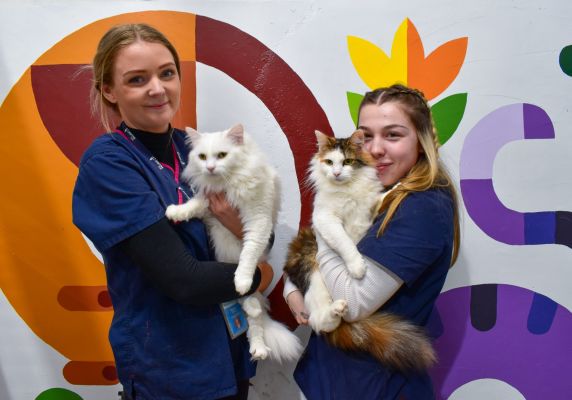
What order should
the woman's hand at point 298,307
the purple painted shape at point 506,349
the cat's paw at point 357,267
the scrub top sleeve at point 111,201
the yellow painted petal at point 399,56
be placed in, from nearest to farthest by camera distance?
1. the scrub top sleeve at point 111,201
2. the cat's paw at point 357,267
3. the woman's hand at point 298,307
4. the yellow painted petal at point 399,56
5. the purple painted shape at point 506,349

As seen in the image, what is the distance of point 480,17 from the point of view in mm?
1824

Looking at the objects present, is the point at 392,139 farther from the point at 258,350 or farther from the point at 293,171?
the point at 258,350

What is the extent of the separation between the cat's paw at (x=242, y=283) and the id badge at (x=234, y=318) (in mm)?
144

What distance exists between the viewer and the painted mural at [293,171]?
185 centimetres

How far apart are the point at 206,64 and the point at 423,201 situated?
128 cm

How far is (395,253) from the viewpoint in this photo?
45.7 inches

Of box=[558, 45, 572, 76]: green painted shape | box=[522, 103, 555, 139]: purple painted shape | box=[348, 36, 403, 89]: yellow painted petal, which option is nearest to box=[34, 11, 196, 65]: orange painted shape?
box=[348, 36, 403, 89]: yellow painted petal

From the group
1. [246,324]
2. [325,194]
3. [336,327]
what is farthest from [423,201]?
[246,324]

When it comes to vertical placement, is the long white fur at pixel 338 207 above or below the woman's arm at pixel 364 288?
above

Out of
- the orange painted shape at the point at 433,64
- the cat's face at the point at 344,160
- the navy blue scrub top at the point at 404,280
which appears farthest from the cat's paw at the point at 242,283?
the orange painted shape at the point at 433,64

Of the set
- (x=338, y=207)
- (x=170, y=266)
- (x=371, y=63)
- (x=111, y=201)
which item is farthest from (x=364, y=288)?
(x=371, y=63)

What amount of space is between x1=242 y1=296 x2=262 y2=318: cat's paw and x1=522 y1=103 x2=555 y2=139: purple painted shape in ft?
5.15

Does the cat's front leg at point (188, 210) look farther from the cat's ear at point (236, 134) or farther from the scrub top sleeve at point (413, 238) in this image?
the scrub top sleeve at point (413, 238)

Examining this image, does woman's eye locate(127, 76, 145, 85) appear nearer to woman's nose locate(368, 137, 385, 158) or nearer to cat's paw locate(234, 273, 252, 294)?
cat's paw locate(234, 273, 252, 294)
